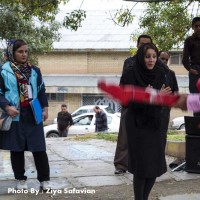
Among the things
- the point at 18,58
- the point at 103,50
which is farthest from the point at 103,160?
the point at 103,50

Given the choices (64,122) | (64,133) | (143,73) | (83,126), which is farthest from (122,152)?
(83,126)

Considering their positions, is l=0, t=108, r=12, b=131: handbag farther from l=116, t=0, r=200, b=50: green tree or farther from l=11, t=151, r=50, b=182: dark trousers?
l=116, t=0, r=200, b=50: green tree

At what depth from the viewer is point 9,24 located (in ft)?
51.7

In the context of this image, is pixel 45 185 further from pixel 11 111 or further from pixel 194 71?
pixel 194 71

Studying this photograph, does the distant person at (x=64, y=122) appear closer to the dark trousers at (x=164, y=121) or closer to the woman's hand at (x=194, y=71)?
the woman's hand at (x=194, y=71)

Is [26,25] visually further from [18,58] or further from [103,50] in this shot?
[103,50]

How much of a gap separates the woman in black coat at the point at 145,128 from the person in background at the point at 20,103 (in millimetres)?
1327

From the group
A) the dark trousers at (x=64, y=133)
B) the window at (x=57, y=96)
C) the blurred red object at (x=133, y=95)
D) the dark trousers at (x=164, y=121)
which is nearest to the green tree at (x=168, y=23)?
the dark trousers at (x=164, y=121)

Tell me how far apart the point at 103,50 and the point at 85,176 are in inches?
1023

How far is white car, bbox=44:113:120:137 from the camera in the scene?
67.2 feet

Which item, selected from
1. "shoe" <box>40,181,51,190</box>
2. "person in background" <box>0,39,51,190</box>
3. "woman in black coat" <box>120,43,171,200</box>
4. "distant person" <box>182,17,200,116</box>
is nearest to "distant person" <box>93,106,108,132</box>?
"distant person" <box>182,17,200,116</box>

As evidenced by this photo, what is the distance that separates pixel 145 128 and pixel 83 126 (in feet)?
53.2

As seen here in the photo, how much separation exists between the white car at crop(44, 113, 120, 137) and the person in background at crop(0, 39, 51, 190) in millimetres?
14425

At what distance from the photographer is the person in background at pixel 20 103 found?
5551mm
